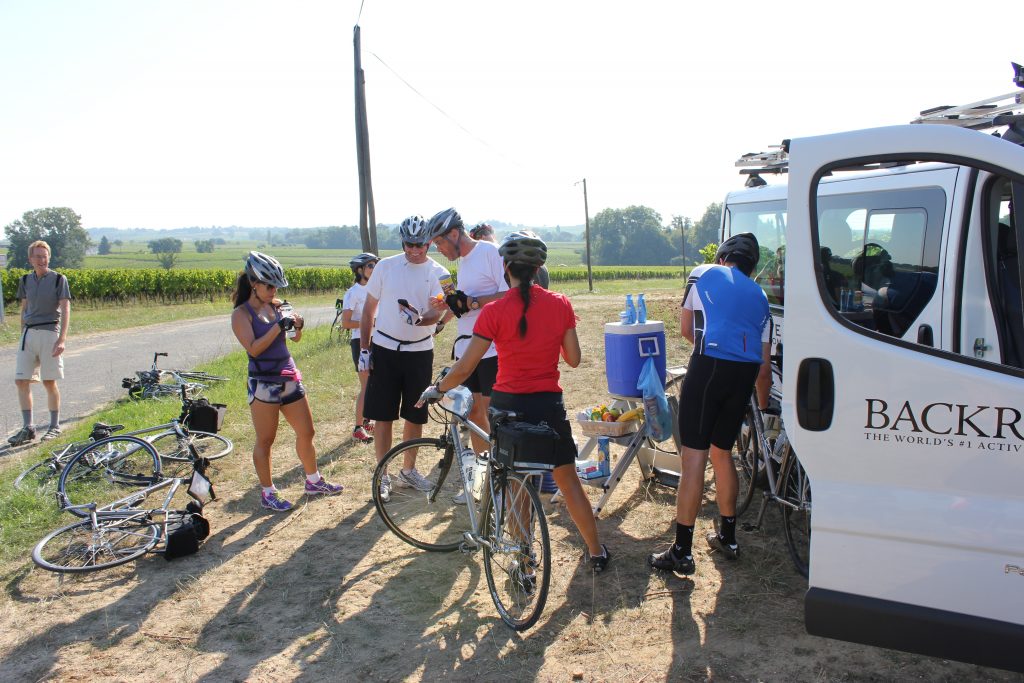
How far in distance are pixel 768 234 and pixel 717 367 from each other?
3544 millimetres

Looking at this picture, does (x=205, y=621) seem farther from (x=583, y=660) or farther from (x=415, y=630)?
(x=583, y=660)

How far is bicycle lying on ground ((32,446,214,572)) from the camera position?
177 inches

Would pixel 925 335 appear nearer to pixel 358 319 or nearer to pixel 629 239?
pixel 358 319

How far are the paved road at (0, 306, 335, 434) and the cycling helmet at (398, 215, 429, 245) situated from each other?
597 cm

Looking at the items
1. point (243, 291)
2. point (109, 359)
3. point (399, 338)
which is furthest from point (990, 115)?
point (109, 359)

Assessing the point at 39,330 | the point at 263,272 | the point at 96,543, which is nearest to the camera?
the point at 96,543

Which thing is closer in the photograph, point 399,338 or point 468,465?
point 468,465

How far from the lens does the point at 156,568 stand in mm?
4508

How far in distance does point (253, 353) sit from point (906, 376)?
4006mm

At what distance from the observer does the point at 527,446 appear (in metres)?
3.60

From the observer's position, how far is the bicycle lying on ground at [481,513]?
3664 millimetres

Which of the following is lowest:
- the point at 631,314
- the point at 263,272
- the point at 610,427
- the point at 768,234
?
the point at 610,427

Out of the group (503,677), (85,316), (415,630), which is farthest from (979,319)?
(85,316)

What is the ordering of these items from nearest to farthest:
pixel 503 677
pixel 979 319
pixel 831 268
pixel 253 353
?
pixel 831 268 → pixel 503 677 → pixel 979 319 → pixel 253 353
